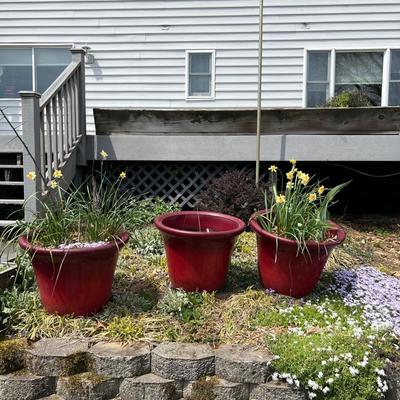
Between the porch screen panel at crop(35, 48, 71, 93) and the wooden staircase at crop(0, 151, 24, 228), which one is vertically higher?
the porch screen panel at crop(35, 48, 71, 93)

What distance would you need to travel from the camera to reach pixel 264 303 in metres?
3.16

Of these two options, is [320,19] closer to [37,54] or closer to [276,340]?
[37,54]

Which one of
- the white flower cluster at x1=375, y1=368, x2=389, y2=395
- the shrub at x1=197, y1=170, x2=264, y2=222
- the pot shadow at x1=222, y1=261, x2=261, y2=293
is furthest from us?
the shrub at x1=197, y1=170, x2=264, y2=222

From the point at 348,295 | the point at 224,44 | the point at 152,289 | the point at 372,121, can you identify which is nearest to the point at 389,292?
the point at 348,295

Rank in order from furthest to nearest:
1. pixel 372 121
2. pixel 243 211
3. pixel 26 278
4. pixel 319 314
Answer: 1. pixel 372 121
2. pixel 243 211
3. pixel 26 278
4. pixel 319 314

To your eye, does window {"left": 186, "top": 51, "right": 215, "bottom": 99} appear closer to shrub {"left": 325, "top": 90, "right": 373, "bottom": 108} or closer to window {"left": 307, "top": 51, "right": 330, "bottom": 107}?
window {"left": 307, "top": 51, "right": 330, "bottom": 107}

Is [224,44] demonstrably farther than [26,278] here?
Yes

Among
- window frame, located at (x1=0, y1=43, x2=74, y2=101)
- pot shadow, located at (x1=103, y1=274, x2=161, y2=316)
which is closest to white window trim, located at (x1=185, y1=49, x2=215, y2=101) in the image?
window frame, located at (x1=0, y1=43, x2=74, y2=101)

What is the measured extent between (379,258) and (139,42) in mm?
5820

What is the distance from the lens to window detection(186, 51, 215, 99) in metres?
8.49

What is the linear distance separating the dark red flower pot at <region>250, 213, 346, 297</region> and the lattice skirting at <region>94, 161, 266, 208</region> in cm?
275

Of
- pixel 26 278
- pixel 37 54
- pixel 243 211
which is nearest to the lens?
pixel 26 278

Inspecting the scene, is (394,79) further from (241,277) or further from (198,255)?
(198,255)

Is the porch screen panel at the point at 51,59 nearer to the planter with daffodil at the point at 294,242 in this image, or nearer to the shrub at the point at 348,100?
the shrub at the point at 348,100
